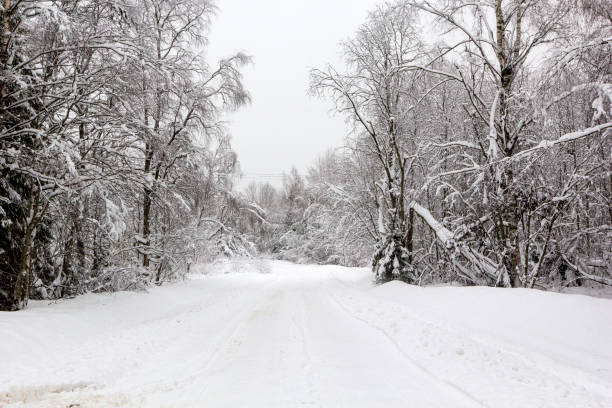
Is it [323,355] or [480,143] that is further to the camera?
[480,143]

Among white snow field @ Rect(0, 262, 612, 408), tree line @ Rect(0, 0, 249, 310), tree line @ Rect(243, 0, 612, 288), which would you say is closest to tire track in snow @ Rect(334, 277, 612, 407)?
white snow field @ Rect(0, 262, 612, 408)

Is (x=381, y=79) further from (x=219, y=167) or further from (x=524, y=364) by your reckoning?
(x=524, y=364)

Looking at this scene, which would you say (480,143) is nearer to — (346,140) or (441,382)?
(441,382)

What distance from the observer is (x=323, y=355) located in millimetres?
4754

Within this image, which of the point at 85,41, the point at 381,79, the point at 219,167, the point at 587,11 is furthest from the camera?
the point at 219,167

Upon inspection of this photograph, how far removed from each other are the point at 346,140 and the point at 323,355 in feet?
42.4

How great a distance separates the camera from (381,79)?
13.9 metres

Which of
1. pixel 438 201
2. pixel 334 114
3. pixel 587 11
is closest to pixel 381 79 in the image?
pixel 334 114

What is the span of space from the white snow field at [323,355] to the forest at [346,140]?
6.94 ft

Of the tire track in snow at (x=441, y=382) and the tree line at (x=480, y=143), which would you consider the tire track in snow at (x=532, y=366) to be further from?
the tree line at (x=480, y=143)

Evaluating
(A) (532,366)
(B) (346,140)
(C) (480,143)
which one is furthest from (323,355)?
(B) (346,140)

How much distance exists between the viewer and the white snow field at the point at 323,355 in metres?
3.40

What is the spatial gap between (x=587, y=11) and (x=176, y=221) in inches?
488

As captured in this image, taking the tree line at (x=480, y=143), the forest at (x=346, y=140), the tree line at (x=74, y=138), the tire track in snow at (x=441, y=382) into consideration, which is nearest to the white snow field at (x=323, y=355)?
the tire track in snow at (x=441, y=382)
